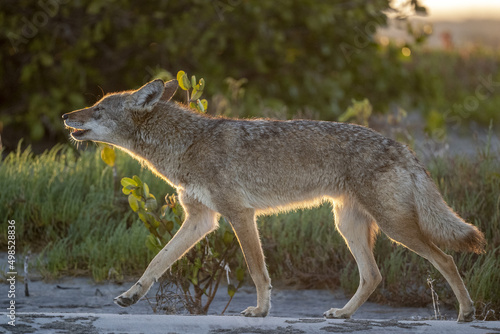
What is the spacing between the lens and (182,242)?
5090mm

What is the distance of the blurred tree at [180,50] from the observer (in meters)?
11.1

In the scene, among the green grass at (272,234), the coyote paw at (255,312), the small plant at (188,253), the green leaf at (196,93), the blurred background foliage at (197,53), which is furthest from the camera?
the blurred background foliage at (197,53)

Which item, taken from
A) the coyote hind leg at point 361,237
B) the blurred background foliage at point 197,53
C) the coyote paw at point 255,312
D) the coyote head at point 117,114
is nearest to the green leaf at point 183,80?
the coyote head at point 117,114

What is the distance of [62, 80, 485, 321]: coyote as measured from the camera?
4.87m

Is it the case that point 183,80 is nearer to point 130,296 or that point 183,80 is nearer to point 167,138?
point 167,138

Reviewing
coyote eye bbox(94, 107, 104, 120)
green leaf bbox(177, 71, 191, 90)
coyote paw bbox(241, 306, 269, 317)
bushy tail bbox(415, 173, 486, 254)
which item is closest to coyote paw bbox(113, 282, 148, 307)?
coyote paw bbox(241, 306, 269, 317)

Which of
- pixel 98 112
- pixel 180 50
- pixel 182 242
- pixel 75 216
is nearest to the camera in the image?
pixel 182 242

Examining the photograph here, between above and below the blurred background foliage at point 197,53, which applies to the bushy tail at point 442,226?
below

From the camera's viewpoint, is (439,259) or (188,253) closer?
(439,259)

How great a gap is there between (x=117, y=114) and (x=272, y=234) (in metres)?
2.15

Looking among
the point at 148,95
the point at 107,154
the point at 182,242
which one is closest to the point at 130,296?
the point at 182,242

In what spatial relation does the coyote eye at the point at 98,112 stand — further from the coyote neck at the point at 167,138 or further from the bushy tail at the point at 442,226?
the bushy tail at the point at 442,226

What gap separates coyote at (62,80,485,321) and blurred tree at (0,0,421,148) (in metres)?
5.23

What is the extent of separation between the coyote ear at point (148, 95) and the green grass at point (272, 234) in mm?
1660
